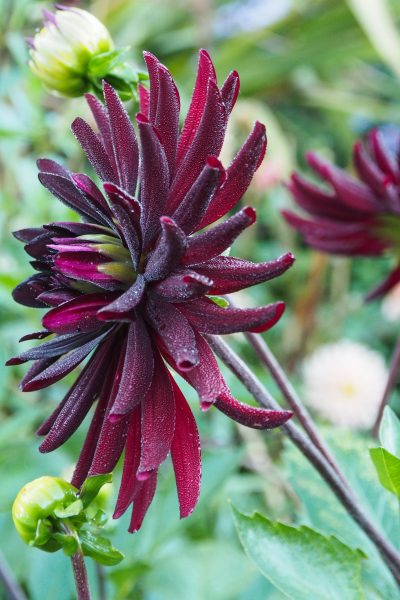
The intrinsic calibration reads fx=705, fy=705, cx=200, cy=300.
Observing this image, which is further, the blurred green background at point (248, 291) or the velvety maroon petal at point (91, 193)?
the blurred green background at point (248, 291)

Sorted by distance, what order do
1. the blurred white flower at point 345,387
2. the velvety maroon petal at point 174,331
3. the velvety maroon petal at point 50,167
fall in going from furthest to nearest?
the blurred white flower at point 345,387, the velvety maroon petal at point 50,167, the velvety maroon petal at point 174,331

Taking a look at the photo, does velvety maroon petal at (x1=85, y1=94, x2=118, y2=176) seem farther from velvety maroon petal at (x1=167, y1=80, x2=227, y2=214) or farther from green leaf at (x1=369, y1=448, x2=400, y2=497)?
green leaf at (x1=369, y1=448, x2=400, y2=497)

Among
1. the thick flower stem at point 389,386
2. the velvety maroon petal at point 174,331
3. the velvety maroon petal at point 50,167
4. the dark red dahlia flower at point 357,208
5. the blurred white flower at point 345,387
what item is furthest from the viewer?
the blurred white flower at point 345,387

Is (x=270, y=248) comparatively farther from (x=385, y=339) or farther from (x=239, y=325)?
(x=239, y=325)

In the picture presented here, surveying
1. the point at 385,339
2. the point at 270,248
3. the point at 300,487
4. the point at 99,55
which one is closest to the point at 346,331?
the point at 385,339

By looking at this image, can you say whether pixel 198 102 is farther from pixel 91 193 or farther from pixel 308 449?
pixel 308 449

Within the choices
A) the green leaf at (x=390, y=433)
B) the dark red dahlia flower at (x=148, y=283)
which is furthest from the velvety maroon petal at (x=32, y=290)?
the green leaf at (x=390, y=433)

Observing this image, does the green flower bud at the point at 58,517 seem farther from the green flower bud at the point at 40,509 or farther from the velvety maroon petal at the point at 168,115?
the velvety maroon petal at the point at 168,115

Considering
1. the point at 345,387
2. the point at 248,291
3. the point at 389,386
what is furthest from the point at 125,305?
the point at 248,291
